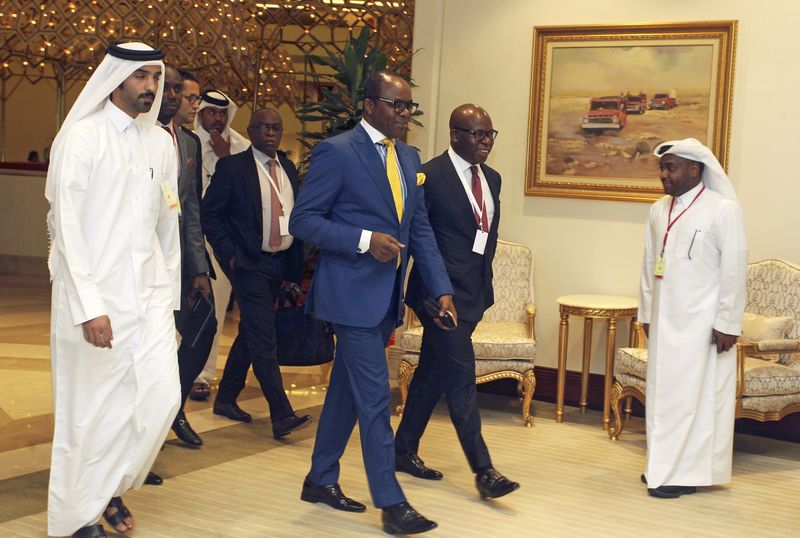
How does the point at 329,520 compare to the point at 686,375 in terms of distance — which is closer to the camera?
the point at 329,520

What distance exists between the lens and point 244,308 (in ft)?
18.6

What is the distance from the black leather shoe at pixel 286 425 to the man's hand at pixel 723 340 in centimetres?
220

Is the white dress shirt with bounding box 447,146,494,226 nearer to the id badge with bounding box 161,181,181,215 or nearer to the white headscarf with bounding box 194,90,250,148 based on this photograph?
the id badge with bounding box 161,181,181,215

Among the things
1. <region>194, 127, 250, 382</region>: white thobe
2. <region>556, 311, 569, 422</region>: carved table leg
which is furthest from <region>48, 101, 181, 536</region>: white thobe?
<region>556, 311, 569, 422</region>: carved table leg

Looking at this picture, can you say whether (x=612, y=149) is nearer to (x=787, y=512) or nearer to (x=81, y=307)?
(x=787, y=512)

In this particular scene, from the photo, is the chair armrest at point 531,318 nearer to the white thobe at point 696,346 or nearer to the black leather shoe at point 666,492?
the white thobe at point 696,346

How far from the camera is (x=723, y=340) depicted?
191 inches

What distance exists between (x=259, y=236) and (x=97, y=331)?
2.16m

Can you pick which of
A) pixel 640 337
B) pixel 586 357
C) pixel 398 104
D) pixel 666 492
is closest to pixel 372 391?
pixel 398 104

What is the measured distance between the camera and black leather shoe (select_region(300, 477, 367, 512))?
14.4 feet

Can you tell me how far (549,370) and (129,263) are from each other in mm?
3999

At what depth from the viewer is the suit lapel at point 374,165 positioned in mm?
4102

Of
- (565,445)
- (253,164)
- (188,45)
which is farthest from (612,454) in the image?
(188,45)

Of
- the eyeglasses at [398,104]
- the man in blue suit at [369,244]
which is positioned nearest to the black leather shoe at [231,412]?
the man in blue suit at [369,244]
